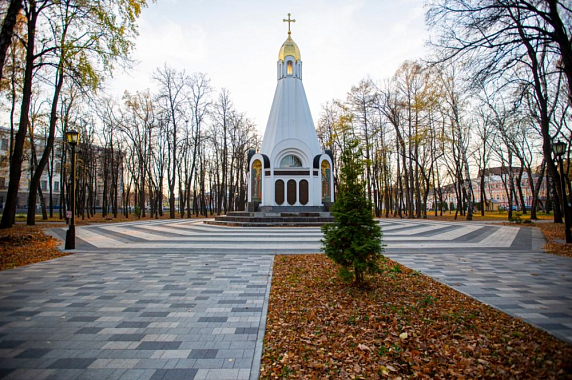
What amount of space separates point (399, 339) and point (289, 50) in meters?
26.4

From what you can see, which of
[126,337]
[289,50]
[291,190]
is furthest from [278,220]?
[126,337]

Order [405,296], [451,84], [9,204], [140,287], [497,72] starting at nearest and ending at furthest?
[405,296], [140,287], [497,72], [9,204], [451,84]

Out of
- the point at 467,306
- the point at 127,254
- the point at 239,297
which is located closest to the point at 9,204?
the point at 127,254

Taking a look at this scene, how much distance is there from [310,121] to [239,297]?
72.6 ft

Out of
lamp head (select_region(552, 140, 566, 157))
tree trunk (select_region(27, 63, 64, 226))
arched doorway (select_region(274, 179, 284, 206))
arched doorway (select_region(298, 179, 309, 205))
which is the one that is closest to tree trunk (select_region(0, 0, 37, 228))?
tree trunk (select_region(27, 63, 64, 226))

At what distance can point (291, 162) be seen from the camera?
78.9 feet

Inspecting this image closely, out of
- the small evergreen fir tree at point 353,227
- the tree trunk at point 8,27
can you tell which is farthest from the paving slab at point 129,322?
the tree trunk at point 8,27

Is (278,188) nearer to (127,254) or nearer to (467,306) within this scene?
(127,254)

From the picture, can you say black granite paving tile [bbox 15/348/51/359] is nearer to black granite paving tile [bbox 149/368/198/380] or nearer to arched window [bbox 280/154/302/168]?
black granite paving tile [bbox 149/368/198/380]

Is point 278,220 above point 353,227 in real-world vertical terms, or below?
below

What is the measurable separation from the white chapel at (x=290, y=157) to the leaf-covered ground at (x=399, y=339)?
18.4 m

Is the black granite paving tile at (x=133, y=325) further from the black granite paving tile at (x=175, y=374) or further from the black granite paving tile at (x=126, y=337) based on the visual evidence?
the black granite paving tile at (x=175, y=374)

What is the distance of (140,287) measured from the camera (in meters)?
5.19

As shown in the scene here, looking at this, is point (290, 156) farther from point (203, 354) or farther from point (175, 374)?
point (175, 374)
